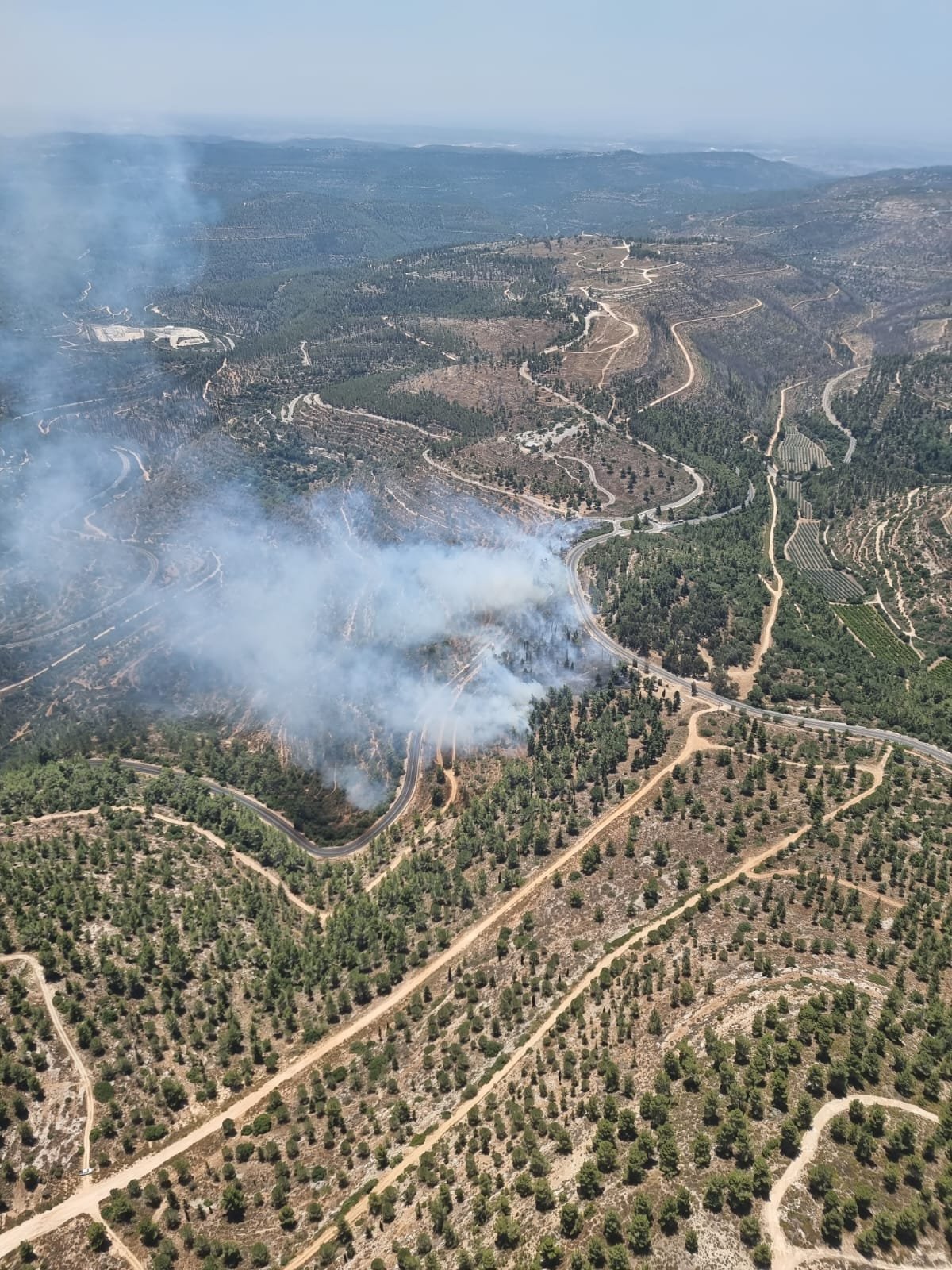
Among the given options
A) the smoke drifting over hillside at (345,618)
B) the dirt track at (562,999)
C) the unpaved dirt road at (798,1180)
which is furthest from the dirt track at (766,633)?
the unpaved dirt road at (798,1180)

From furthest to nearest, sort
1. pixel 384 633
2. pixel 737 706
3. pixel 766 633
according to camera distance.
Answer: pixel 384 633 → pixel 766 633 → pixel 737 706

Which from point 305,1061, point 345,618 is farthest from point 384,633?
point 305,1061

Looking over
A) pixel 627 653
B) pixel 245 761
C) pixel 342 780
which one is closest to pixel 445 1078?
pixel 342 780

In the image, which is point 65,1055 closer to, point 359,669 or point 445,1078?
point 445,1078

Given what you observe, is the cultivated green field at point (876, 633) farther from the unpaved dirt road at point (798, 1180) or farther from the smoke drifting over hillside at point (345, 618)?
the unpaved dirt road at point (798, 1180)

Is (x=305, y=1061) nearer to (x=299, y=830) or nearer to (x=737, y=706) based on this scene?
(x=299, y=830)

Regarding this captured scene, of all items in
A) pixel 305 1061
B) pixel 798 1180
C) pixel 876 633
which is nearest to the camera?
pixel 798 1180

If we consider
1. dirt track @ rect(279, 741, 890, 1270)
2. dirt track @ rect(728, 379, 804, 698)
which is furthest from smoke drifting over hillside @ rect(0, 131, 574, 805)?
dirt track @ rect(279, 741, 890, 1270)
